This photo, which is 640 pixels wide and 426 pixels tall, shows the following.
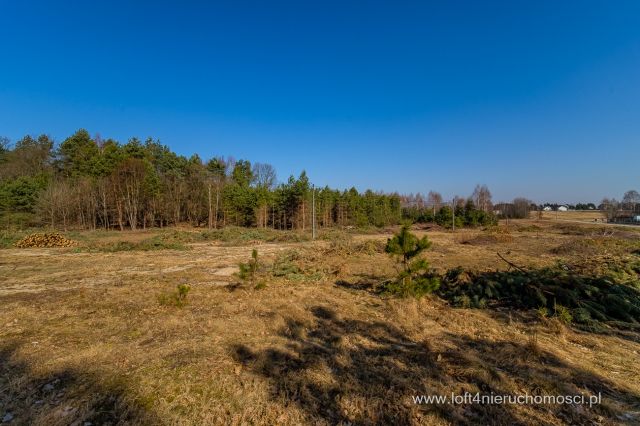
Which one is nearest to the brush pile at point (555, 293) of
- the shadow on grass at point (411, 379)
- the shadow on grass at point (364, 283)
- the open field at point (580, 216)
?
the shadow on grass at point (364, 283)

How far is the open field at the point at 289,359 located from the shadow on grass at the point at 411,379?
0.05 feet

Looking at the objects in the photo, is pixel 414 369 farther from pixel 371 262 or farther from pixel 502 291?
pixel 371 262

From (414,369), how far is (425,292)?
2.98 m

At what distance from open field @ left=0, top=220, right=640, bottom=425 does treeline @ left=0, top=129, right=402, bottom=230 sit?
89.8 feet

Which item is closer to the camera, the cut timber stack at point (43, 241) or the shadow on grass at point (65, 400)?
the shadow on grass at point (65, 400)

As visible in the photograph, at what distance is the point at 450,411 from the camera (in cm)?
274

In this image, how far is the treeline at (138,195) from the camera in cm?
2872

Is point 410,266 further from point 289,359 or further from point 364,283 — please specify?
point 289,359

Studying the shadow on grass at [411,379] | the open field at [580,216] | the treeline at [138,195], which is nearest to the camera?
the shadow on grass at [411,379]

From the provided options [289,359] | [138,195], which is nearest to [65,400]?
[289,359]

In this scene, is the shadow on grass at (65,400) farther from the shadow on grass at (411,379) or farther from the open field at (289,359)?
the shadow on grass at (411,379)

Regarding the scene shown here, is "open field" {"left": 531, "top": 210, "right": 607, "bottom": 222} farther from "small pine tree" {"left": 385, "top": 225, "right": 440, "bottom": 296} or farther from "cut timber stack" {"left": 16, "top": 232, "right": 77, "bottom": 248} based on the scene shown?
"cut timber stack" {"left": 16, "top": 232, "right": 77, "bottom": 248}

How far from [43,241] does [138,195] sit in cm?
1498

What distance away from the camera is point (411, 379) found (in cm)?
324
